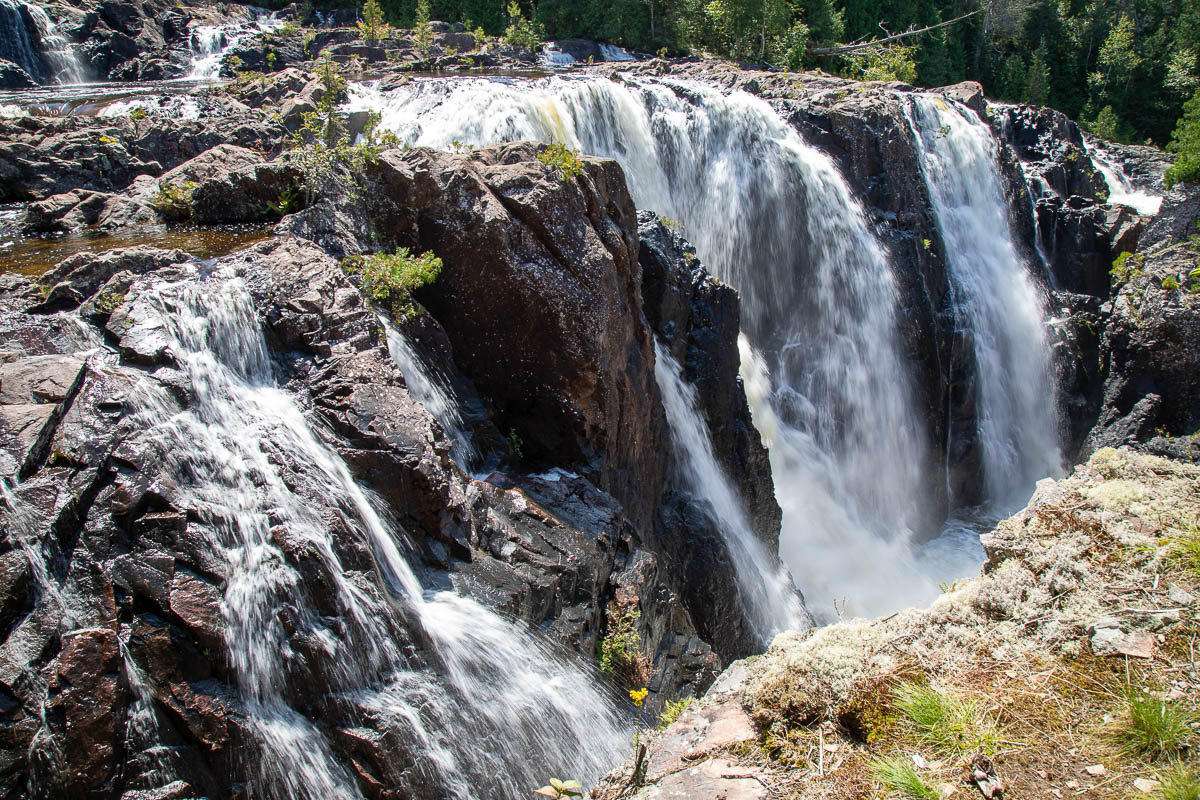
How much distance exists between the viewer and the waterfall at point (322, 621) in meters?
4.24

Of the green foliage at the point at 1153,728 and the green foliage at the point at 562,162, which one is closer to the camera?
the green foliage at the point at 1153,728

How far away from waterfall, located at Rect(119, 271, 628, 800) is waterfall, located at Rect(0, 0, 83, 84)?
23.9 meters

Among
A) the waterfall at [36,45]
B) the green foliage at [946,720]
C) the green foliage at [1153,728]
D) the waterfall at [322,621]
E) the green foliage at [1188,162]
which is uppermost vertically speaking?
the waterfall at [36,45]

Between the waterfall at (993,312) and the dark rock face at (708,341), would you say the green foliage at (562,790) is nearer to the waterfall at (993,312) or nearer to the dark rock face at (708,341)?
the dark rock face at (708,341)

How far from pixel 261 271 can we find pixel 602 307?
3447mm

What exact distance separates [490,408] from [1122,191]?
28.5 meters

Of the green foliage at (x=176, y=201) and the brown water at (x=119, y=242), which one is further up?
the green foliage at (x=176, y=201)

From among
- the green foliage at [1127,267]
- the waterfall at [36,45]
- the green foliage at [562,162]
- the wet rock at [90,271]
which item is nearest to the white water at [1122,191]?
the green foliage at [1127,267]

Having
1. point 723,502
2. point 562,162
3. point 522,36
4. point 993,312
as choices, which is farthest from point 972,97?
point 562,162

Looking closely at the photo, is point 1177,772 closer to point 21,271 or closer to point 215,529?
point 215,529

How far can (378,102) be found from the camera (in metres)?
14.7

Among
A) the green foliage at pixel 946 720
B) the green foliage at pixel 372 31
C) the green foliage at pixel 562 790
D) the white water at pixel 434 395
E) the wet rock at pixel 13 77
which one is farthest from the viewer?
the green foliage at pixel 372 31

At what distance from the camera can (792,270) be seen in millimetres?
15406

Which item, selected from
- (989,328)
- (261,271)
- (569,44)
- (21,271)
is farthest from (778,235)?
(569,44)
